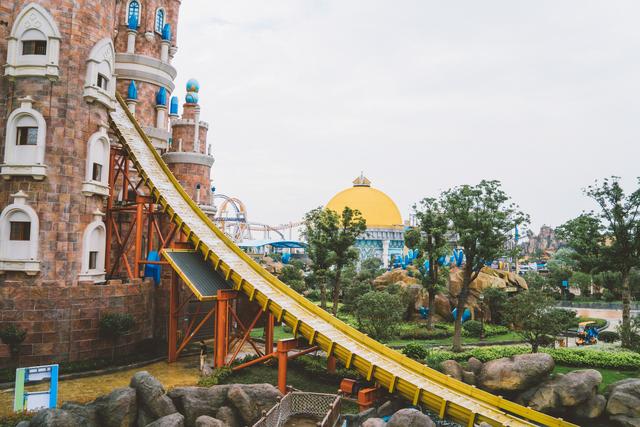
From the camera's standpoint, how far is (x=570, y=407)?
24297 millimetres

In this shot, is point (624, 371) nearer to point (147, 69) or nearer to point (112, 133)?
point (112, 133)

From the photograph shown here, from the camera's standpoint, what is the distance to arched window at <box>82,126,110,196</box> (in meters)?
30.4

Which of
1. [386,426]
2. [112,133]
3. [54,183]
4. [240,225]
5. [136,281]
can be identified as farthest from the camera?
[240,225]

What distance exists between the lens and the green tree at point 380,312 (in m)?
37.9

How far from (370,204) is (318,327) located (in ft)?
299

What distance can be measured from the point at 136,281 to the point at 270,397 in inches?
546

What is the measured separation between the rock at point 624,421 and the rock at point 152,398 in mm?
19743

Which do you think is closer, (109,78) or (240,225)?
(109,78)

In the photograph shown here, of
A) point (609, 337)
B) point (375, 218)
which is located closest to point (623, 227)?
point (609, 337)

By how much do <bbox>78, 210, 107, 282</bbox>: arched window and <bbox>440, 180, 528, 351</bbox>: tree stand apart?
24.2m

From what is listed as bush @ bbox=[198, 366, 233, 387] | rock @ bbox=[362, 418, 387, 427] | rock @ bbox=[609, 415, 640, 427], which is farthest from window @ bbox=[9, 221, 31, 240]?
rock @ bbox=[609, 415, 640, 427]

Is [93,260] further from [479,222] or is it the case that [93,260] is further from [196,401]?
[479,222]

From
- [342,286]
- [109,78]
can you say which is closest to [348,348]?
[109,78]

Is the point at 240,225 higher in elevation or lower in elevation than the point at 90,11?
lower
